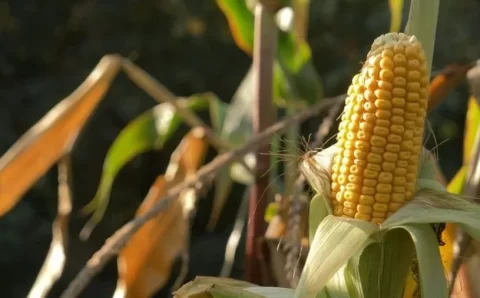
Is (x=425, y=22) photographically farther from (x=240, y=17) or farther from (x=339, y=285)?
(x=240, y=17)

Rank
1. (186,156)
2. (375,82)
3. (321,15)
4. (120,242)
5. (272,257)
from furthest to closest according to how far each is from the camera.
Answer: (321,15) < (186,156) < (272,257) < (120,242) < (375,82)

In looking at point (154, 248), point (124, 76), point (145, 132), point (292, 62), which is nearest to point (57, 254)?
point (154, 248)

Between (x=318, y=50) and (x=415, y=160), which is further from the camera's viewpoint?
(x=318, y=50)

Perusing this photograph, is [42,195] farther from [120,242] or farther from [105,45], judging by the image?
[120,242]

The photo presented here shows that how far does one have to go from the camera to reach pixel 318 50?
1.89 metres

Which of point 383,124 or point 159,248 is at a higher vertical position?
point 383,124

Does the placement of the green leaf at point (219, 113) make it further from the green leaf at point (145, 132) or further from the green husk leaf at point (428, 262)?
the green husk leaf at point (428, 262)

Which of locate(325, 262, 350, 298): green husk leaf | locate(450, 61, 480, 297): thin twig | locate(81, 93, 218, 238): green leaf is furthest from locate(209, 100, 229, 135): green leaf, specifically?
locate(325, 262, 350, 298): green husk leaf

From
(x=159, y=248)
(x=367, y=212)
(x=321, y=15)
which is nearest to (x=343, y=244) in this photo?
(x=367, y=212)

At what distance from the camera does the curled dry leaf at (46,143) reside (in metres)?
0.59

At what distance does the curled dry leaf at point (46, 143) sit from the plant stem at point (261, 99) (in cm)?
14

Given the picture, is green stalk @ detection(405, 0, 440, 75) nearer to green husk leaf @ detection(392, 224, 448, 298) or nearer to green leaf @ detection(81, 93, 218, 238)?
green husk leaf @ detection(392, 224, 448, 298)

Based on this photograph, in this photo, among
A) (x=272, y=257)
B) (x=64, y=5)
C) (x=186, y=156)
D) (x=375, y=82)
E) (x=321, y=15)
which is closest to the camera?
(x=375, y=82)

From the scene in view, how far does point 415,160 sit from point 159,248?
1.17 ft
